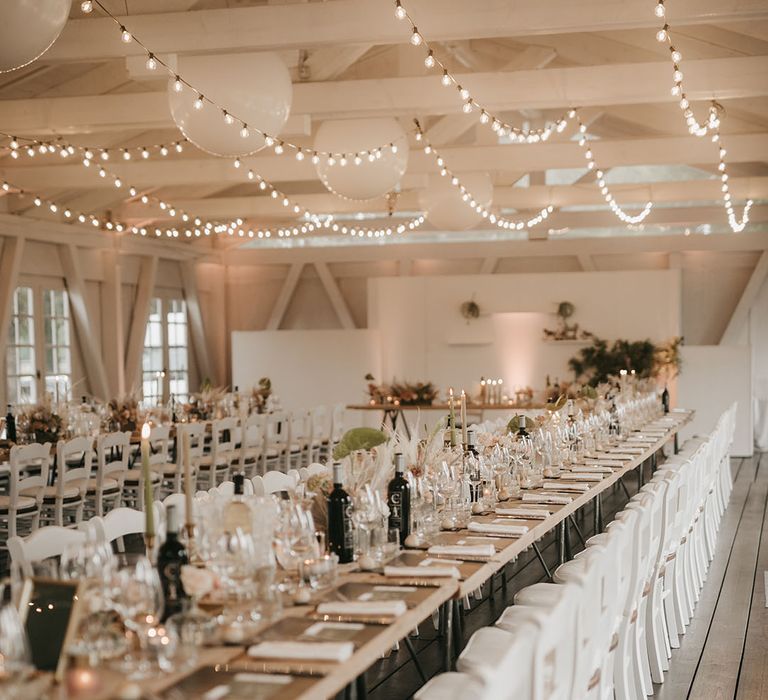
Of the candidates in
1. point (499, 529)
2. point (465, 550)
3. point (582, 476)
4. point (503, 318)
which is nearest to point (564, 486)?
point (582, 476)

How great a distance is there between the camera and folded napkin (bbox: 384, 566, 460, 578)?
3.78 meters

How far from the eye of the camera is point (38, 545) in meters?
3.98

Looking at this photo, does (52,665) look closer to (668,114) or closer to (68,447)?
(68,447)

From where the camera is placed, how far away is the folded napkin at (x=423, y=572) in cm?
378

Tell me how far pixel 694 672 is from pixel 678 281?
11536 mm

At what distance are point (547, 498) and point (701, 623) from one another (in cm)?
160

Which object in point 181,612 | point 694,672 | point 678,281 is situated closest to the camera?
point 181,612

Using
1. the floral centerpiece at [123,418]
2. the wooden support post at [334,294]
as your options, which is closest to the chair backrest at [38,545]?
the floral centerpiece at [123,418]

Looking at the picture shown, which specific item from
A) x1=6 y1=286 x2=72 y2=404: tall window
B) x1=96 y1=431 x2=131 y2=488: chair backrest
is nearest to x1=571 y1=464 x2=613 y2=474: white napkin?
x1=96 y1=431 x2=131 y2=488: chair backrest

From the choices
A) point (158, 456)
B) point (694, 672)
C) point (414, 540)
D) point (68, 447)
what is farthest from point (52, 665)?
point (158, 456)

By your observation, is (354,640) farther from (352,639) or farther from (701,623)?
(701,623)

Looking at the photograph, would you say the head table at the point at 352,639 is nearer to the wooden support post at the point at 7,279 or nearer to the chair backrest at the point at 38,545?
the chair backrest at the point at 38,545

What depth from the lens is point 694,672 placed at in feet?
18.2

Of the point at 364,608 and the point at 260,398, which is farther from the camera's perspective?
the point at 260,398
